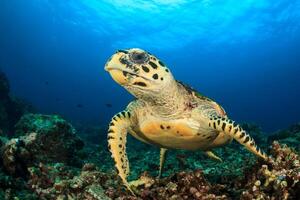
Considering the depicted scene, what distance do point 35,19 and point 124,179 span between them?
185 feet

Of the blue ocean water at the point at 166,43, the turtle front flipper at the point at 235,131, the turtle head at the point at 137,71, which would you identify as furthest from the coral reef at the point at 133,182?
the blue ocean water at the point at 166,43

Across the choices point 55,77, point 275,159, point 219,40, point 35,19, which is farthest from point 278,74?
point 275,159

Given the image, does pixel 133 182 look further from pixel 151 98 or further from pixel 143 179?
pixel 151 98

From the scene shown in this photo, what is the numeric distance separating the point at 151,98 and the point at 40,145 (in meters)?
3.68

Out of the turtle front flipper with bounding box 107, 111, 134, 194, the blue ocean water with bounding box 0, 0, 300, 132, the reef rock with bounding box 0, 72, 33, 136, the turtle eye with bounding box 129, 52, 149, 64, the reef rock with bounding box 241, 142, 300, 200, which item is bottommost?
the reef rock with bounding box 241, 142, 300, 200

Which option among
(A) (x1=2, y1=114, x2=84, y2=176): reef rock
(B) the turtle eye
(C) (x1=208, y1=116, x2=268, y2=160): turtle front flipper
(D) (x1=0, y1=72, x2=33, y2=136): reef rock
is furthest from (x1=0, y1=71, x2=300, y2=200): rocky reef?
(D) (x1=0, y1=72, x2=33, y2=136): reef rock

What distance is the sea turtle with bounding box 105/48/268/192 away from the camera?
153 inches

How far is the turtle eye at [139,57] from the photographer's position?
3885mm

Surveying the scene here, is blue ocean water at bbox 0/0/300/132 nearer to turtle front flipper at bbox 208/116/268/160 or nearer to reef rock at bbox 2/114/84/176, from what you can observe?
reef rock at bbox 2/114/84/176

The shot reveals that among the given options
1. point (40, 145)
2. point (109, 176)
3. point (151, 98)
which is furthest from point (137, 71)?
point (40, 145)

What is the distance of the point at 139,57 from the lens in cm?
392

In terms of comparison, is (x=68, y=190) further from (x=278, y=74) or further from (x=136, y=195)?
(x=278, y=74)

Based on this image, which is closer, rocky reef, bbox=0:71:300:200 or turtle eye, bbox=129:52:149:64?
rocky reef, bbox=0:71:300:200

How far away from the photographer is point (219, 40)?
5066 cm
